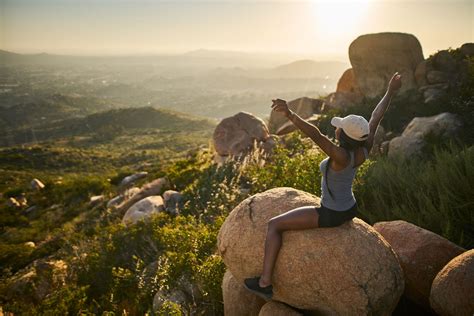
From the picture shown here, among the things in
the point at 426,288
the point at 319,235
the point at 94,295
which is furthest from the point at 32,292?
the point at 426,288

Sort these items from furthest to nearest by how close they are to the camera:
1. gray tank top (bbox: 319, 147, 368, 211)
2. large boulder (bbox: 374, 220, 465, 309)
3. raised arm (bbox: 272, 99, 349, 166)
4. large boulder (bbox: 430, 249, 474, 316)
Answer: large boulder (bbox: 374, 220, 465, 309)
gray tank top (bbox: 319, 147, 368, 211)
large boulder (bbox: 430, 249, 474, 316)
raised arm (bbox: 272, 99, 349, 166)

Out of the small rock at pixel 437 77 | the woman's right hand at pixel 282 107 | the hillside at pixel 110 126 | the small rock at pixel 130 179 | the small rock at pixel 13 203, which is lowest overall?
the hillside at pixel 110 126

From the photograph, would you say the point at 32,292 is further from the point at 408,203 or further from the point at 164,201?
the point at 408,203

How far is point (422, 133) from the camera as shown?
31.3ft

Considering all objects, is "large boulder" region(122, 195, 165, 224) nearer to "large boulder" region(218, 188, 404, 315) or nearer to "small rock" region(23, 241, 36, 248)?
"small rock" region(23, 241, 36, 248)

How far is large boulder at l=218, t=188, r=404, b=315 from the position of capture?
3.53 m

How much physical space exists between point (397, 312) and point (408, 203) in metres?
2.40

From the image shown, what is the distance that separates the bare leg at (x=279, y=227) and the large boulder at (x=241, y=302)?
749 millimetres

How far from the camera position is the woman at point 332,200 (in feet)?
10.9

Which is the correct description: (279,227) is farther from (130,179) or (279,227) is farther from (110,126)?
(110,126)

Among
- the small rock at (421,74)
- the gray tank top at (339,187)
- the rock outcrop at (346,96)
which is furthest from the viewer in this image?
the rock outcrop at (346,96)

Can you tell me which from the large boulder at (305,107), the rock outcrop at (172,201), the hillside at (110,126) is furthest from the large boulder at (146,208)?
the hillside at (110,126)

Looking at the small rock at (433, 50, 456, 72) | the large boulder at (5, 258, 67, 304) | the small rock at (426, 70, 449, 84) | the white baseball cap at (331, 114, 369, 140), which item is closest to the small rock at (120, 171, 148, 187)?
the large boulder at (5, 258, 67, 304)

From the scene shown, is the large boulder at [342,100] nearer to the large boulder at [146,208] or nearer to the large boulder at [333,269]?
the large boulder at [146,208]
